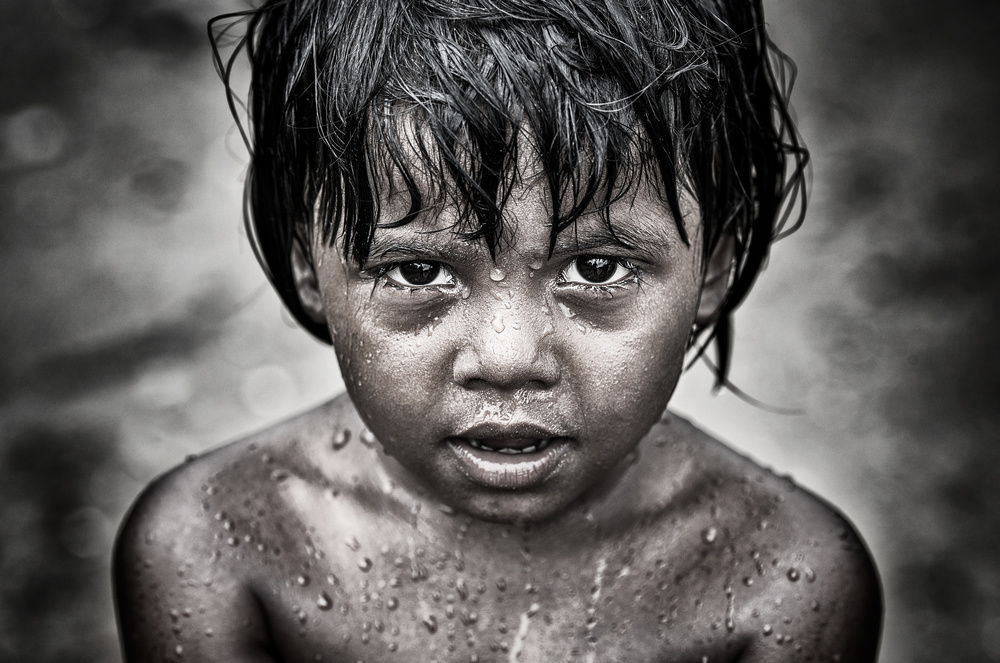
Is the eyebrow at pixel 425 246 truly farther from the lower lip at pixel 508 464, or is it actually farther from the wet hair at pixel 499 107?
the lower lip at pixel 508 464

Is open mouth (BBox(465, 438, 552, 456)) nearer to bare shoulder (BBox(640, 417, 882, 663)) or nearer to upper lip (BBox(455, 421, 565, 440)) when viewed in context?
upper lip (BBox(455, 421, 565, 440))

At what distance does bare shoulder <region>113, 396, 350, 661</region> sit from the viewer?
1755 millimetres

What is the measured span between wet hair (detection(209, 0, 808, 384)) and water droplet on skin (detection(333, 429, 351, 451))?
476mm

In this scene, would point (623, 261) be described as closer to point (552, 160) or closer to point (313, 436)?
point (552, 160)

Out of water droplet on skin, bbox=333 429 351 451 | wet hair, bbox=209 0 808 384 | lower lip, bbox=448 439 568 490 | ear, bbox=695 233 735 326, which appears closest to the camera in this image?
wet hair, bbox=209 0 808 384

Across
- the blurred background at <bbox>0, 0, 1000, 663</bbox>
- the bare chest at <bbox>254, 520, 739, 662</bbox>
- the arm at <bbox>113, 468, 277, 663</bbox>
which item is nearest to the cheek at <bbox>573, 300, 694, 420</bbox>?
the bare chest at <bbox>254, 520, 739, 662</bbox>

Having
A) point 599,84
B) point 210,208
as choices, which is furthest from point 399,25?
point 210,208

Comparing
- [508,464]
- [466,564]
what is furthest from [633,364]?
[466,564]

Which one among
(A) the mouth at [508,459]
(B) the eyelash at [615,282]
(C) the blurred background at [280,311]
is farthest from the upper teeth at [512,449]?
(C) the blurred background at [280,311]

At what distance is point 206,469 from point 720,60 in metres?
1.07

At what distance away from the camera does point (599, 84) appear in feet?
4.43

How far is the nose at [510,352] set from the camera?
1.33 m

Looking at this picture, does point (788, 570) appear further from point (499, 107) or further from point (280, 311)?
point (280, 311)

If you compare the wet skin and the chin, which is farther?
the wet skin
